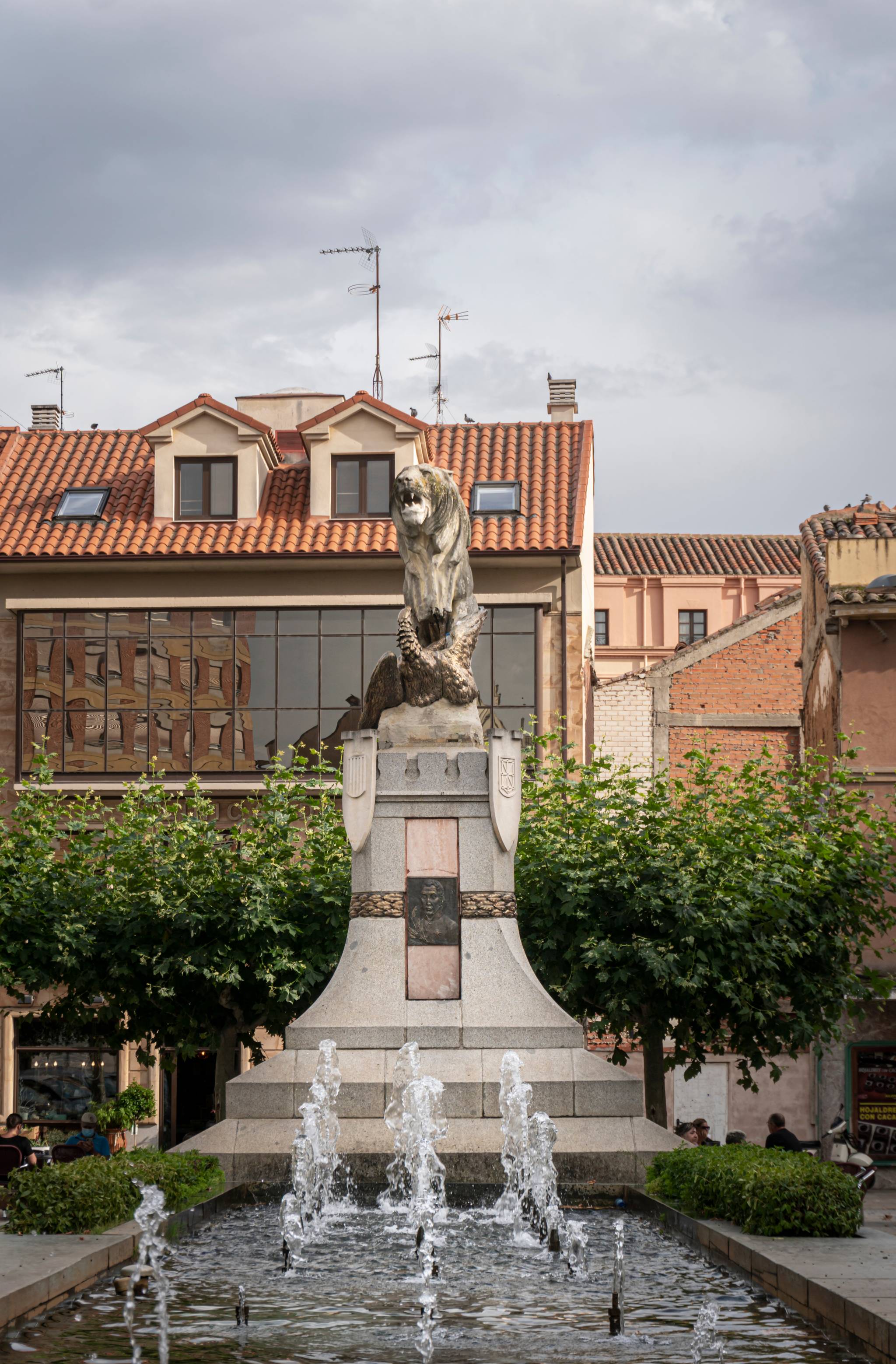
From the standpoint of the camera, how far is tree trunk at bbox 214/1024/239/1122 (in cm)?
2294

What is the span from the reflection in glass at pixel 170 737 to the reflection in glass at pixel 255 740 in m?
0.97

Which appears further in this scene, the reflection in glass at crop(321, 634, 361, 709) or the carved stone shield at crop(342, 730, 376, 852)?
the reflection in glass at crop(321, 634, 361, 709)

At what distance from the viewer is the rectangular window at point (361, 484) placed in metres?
34.5

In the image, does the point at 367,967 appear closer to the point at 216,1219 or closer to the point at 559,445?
the point at 216,1219

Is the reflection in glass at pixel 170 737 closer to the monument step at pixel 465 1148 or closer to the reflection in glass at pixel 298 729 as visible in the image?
the reflection in glass at pixel 298 729

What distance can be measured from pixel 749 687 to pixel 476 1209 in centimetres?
3543

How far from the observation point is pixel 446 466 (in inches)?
1438

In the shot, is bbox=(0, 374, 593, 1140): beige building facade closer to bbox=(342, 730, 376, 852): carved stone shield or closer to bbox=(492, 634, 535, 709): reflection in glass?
bbox=(492, 634, 535, 709): reflection in glass

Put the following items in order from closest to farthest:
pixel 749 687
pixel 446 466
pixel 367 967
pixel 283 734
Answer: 1. pixel 367 967
2. pixel 283 734
3. pixel 446 466
4. pixel 749 687

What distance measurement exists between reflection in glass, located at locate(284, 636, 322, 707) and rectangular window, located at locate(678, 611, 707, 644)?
28499mm

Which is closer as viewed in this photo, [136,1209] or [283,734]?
[136,1209]

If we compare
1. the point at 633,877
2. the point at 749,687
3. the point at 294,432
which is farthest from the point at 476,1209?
the point at 749,687

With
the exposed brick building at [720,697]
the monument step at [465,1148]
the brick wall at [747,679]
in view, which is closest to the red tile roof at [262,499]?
the exposed brick building at [720,697]

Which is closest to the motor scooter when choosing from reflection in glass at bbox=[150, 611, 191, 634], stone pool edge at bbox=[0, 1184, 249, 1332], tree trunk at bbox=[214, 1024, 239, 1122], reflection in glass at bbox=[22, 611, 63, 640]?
tree trunk at bbox=[214, 1024, 239, 1122]
